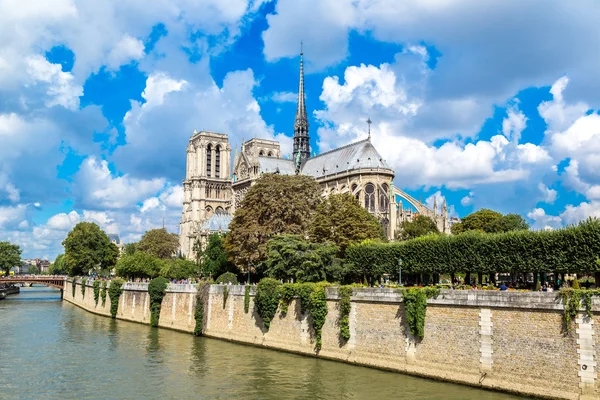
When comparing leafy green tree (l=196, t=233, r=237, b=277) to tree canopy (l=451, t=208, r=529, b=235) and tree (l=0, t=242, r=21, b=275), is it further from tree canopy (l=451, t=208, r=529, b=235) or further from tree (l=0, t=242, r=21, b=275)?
tree (l=0, t=242, r=21, b=275)

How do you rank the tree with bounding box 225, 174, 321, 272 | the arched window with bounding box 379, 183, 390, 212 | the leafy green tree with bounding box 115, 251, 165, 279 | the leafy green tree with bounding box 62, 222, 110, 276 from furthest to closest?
the leafy green tree with bounding box 62, 222, 110, 276 → the arched window with bounding box 379, 183, 390, 212 → the leafy green tree with bounding box 115, 251, 165, 279 → the tree with bounding box 225, 174, 321, 272

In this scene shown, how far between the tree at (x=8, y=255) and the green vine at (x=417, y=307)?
119 meters

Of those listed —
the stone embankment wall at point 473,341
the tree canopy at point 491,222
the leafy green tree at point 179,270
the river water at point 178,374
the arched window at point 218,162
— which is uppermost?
the arched window at point 218,162

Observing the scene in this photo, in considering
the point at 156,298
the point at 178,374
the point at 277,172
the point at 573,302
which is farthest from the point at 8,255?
the point at 573,302

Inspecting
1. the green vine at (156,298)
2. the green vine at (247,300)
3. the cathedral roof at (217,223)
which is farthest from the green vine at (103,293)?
the cathedral roof at (217,223)

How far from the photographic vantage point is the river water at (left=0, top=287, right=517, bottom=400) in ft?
78.4

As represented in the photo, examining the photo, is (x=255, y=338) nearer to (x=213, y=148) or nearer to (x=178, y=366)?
(x=178, y=366)

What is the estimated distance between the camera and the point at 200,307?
41.6 m

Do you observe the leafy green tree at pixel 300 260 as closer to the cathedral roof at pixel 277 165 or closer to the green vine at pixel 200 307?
the green vine at pixel 200 307

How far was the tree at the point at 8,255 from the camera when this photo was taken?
5000 inches

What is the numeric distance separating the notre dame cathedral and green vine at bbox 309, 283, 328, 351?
102 feet

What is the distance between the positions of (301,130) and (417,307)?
8253cm

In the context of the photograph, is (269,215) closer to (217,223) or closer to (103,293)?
(103,293)

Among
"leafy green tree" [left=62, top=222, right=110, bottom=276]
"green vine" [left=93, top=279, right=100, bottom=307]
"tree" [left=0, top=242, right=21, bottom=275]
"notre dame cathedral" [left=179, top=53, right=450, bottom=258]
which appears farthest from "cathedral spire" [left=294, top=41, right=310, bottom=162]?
"tree" [left=0, top=242, right=21, bottom=275]
